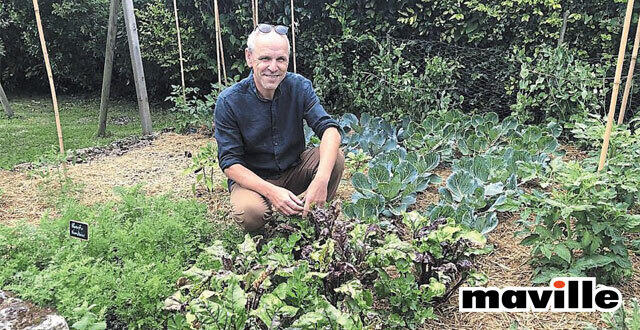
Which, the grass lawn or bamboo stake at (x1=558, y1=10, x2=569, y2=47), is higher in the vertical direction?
bamboo stake at (x1=558, y1=10, x2=569, y2=47)

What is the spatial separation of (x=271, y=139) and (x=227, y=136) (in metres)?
0.28

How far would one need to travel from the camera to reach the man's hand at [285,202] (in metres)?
2.57

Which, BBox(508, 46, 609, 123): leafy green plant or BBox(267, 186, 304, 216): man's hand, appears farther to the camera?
BBox(508, 46, 609, 123): leafy green plant

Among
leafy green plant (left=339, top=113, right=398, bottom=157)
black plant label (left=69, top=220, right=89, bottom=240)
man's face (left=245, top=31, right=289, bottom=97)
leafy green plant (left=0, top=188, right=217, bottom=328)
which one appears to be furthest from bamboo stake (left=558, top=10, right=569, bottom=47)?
black plant label (left=69, top=220, right=89, bottom=240)

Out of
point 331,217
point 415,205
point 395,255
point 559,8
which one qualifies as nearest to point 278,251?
point 331,217

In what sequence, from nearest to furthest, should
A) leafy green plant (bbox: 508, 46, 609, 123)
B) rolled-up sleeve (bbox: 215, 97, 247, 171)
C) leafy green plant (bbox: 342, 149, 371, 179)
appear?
rolled-up sleeve (bbox: 215, 97, 247, 171), leafy green plant (bbox: 342, 149, 371, 179), leafy green plant (bbox: 508, 46, 609, 123)

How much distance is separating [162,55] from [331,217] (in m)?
5.33

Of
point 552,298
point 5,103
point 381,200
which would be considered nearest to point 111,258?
point 381,200

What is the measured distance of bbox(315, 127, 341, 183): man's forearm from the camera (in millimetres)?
2725

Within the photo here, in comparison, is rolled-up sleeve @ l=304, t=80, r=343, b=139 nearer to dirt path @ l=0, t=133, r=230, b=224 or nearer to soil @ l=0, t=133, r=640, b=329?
soil @ l=0, t=133, r=640, b=329

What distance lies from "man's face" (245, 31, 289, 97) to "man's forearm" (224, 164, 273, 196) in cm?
49

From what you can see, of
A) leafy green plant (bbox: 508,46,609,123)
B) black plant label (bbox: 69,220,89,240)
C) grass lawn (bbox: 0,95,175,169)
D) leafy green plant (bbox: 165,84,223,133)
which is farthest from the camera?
leafy green plant (bbox: 165,84,223,133)

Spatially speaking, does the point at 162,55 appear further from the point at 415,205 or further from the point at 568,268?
the point at 568,268

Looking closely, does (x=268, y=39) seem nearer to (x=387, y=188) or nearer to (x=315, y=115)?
(x=315, y=115)
